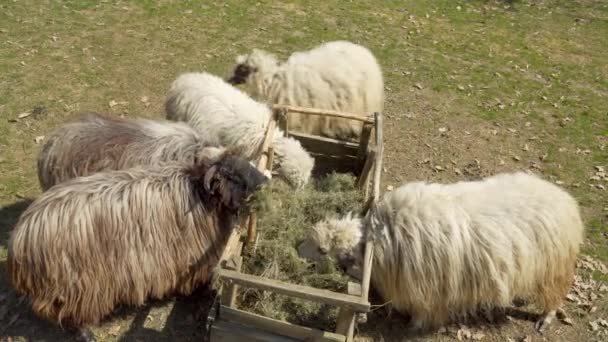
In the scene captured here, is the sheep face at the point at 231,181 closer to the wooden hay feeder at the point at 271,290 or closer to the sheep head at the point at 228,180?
the sheep head at the point at 228,180

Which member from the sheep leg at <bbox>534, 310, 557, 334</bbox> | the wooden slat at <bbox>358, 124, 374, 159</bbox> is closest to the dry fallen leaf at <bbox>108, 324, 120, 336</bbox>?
the wooden slat at <bbox>358, 124, 374, 159</bbox>

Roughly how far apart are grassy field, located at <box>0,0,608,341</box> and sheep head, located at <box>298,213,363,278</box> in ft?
2.87

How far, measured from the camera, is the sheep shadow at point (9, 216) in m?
5.42

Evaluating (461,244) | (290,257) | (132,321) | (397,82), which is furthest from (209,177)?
(397,82)

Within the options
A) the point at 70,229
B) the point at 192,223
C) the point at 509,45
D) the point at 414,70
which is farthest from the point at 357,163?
the point at 509,45

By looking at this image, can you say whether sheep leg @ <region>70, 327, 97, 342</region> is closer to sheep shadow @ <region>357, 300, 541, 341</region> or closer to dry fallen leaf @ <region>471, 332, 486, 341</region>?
sheep shadow @ <region>357, 300, 541, 341</region>

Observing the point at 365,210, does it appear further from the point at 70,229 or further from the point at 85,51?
the point at 85,51

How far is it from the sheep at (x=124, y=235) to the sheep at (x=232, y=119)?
94cm

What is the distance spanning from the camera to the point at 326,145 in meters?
6.08

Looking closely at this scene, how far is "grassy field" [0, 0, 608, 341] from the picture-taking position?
5.12 meters

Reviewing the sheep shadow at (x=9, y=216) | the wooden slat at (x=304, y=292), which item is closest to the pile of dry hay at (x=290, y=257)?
the wooden slat at (x=304, y=292)

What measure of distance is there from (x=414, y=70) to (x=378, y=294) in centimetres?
615

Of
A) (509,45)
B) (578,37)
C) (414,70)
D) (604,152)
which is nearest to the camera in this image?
(604,152)

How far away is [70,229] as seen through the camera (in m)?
3.97
